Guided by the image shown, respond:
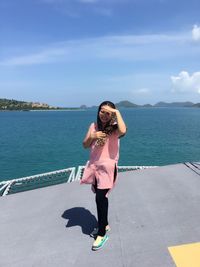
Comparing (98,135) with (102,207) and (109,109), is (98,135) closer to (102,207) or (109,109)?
(109,109)

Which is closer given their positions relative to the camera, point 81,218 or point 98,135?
point 98,135

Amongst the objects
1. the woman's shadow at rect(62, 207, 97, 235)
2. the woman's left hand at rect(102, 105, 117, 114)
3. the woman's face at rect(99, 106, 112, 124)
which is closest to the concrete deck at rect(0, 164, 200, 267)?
the woman's shadow at rect(62, 207, 97, 235)

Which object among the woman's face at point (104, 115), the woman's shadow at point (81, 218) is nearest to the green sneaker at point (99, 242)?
the woman's shadow at point (81, 218)

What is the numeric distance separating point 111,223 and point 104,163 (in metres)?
1.15

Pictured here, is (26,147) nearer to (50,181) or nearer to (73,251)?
(50,181)

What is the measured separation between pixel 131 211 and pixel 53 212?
4.42 ft

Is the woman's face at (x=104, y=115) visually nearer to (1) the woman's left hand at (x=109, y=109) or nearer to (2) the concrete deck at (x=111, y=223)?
(1) the woman's left hand at (x=109, y=109)

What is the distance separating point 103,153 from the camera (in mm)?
3689

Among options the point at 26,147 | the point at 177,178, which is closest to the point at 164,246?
the point at 177,178

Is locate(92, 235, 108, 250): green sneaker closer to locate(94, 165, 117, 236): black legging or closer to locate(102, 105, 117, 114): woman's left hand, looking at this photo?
locate(94, 165, 117, 236): black legging

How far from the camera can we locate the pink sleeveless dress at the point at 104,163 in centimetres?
364

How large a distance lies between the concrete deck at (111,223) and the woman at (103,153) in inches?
14.1

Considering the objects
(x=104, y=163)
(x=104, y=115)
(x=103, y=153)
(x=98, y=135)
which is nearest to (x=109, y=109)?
(x=104, y=115)

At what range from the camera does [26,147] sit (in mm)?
39344
